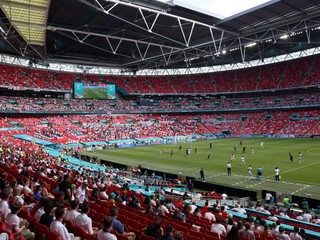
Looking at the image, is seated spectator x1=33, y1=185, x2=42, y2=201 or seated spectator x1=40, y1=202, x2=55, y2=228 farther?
seated spectator x1=33, y1=185, x2=42, y2=201

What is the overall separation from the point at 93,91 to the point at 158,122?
1687cm

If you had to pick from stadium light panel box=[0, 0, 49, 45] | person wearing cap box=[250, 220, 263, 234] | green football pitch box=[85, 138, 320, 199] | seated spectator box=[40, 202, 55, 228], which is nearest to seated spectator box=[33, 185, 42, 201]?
seated spectator box=[40, 202, 55, 228]

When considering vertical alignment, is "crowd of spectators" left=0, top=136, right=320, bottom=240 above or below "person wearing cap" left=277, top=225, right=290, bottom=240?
above

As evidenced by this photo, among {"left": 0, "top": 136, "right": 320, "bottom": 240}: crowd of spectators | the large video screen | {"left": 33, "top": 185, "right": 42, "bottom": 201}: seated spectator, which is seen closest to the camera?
{"left": 0, "top": 136, "right": 320, "bottom": 240}: crowd of spectators

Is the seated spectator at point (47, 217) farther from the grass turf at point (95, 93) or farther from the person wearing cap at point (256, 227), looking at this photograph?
the grass turf at point (95, 93)

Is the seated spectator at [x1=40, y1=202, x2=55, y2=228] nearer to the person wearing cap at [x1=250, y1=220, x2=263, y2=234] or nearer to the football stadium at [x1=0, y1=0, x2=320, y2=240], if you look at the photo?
the football stadium at [x1=0, y1=0, x2=320, y2=240]

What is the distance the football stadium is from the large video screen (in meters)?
0.25

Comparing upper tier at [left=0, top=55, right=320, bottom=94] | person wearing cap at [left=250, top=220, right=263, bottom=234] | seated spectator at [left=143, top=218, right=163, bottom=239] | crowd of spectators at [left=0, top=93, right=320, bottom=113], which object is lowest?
person wearing cap at [left=250, top=220, right=263, bottom=234]

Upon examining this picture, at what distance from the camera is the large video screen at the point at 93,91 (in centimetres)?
6700

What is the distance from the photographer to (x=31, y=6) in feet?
102

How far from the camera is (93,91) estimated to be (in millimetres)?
69500

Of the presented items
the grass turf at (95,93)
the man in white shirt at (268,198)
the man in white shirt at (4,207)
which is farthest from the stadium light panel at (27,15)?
the man in white shirt at (4,207)

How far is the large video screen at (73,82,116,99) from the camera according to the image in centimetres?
6700

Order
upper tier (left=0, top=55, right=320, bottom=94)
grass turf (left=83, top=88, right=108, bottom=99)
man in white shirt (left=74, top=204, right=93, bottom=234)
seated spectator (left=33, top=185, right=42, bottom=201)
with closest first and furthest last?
man in white shirt (left=74, top=204, right=93, bottom=234), seated spectator (left=33, top=185, right=42, bottom=201), upper tier (left=0, top=55, right=320, bottom=94), grass turf (left=83, top=88, right=108, bottom=99)
